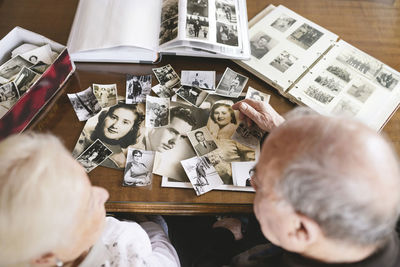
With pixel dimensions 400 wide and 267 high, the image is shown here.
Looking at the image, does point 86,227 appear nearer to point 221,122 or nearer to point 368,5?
point 221,122

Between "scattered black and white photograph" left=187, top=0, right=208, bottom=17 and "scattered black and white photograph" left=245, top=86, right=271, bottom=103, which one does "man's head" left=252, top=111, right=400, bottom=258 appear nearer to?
"scattered black and white photograph" left=245, top=86, right=271, bottom=103

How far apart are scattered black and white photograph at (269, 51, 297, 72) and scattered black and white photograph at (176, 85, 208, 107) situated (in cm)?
30

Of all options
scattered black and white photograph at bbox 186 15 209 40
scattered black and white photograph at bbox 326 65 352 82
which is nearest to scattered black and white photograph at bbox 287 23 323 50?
scattered black and white photograph at bbox 326 65 352 82

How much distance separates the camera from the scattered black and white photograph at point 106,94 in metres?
1.15

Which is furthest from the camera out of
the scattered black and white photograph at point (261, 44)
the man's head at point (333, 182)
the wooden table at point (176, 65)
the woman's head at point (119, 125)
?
the scattered black and white photograph at point (261, 44)

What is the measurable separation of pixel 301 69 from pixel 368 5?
56cm

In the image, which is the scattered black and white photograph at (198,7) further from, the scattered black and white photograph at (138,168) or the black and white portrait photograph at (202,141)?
the scattered black and white photograph at (138,168)

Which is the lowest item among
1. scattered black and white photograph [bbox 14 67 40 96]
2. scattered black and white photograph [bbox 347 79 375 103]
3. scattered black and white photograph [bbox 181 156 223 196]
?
scattered black and white photograph [bbox 181 156 223 196]

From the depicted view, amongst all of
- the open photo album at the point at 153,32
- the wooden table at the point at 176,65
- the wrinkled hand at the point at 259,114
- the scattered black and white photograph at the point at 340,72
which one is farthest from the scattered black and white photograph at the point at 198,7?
the scattered black and white photograph at the point at 340,72

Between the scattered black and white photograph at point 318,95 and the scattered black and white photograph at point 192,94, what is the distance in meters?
0.38

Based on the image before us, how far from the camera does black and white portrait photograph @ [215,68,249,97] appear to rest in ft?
3.92

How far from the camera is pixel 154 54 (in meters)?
1.23

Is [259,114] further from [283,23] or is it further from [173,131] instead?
Result: [283,23]

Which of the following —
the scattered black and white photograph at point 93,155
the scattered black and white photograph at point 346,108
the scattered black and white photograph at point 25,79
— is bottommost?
the scattered black and white photograph at point 93,155
